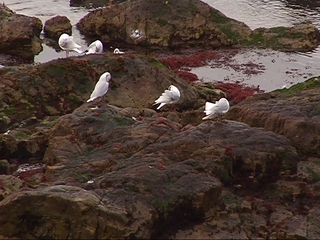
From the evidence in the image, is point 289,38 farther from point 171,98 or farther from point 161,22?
point 171,98

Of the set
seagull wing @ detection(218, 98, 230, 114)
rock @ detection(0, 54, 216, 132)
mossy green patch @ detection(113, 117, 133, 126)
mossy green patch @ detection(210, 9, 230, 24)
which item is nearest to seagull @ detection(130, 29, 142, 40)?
mossy green patch @ detection(210, 9, 230, 24)

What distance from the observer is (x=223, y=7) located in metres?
50.8

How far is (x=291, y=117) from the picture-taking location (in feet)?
57.7

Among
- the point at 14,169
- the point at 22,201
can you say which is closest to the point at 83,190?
the point at 22,201

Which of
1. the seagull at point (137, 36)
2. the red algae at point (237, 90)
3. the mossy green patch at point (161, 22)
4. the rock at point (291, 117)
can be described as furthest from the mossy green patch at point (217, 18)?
the rock at point (291, 117)

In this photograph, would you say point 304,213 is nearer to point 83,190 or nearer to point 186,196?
point 186,196

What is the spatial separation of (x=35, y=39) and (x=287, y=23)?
1836cm

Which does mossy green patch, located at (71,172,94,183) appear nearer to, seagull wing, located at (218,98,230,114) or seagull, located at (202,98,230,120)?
seagull, located at (202,98,230,120)

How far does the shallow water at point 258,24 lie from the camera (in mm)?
32906

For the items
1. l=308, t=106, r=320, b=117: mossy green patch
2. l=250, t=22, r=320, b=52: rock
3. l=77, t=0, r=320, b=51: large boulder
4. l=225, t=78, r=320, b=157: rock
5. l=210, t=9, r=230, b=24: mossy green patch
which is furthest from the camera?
l=210, t=9, r=230, b=24: mossy green patch

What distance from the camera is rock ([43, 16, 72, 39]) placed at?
4081cm

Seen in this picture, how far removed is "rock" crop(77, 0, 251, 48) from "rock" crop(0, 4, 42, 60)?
Answer: 5202mm

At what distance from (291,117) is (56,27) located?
1042 inches

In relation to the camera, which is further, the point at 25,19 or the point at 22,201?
the point at 25,19
